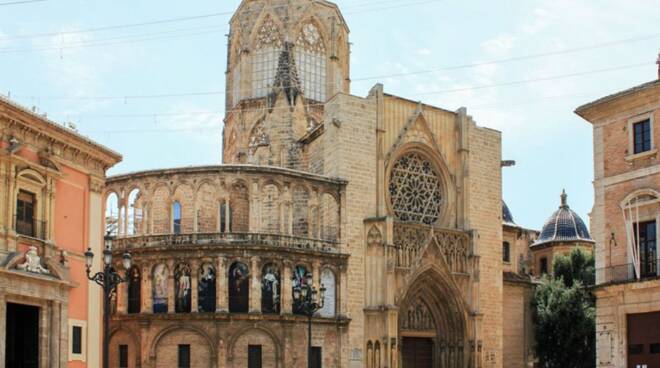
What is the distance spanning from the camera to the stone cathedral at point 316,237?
38.2 m

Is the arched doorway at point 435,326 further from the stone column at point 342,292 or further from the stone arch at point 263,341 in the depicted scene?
the stone arch at point 263,341

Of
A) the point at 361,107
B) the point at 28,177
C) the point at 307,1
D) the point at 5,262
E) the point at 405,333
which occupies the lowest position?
the point at 405,333

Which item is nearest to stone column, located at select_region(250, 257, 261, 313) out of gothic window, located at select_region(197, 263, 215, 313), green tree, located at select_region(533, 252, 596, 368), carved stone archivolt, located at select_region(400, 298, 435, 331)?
gothic window, located at select_region(197, 263, 215, 313)

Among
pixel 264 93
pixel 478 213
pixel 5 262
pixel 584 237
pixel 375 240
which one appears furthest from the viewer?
pixel 584 237

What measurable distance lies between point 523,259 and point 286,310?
27.2 m

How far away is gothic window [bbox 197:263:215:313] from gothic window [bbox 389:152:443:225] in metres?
9.69

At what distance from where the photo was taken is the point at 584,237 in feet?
199

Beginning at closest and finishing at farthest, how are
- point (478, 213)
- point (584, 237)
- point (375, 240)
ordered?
point (375, 240), point (478, 213), point (584, 237)

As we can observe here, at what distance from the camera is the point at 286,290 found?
3862 cm

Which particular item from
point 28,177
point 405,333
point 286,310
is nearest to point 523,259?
point 405,333

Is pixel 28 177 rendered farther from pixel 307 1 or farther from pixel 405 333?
pixel 307 1

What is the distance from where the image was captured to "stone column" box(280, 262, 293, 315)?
126 ft

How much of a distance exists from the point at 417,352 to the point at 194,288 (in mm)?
11690

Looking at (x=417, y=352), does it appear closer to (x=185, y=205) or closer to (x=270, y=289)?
(x=270, y=289)
